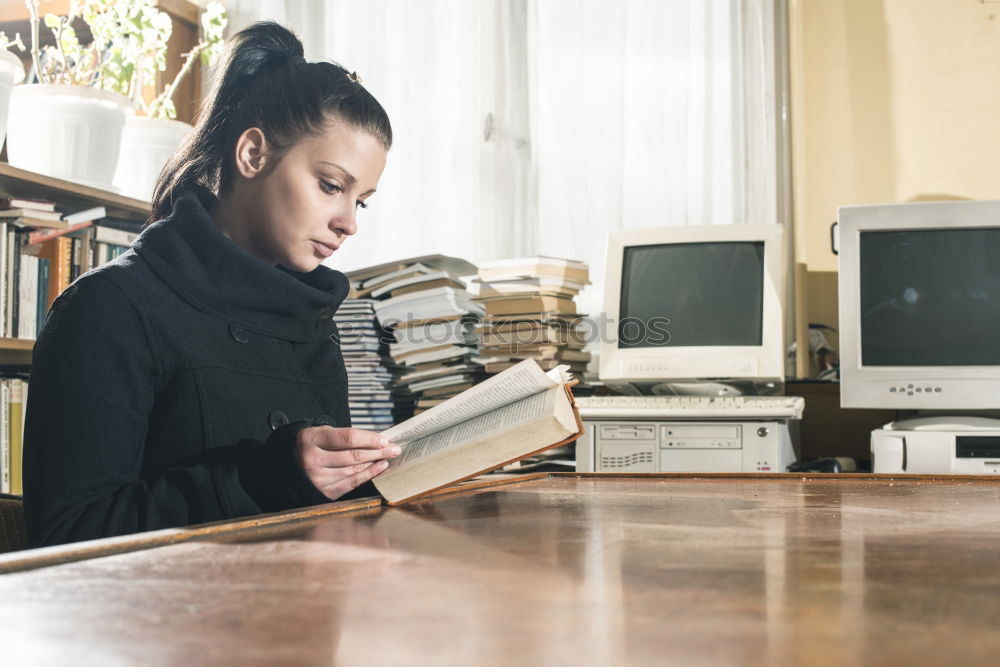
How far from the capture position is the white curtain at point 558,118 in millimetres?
2889

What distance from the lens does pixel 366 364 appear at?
101 inches

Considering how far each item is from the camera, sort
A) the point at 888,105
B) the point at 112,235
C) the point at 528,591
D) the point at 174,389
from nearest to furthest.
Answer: the point at 528,591 < the point at 174,389 < the point at 112,235 < the point at 888,105

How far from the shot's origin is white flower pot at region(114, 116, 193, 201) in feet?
8.23

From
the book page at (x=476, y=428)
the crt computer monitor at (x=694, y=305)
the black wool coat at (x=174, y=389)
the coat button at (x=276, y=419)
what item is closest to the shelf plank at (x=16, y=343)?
the black wool coat at (x=174, y=389)

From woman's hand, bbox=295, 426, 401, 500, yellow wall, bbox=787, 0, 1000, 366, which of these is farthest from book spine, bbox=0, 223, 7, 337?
yellow wall, bbox=787, 0, 1000, 366

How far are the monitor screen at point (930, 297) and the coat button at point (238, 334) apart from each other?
149cm

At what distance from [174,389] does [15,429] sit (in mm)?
1227

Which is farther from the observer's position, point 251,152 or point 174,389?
point 251,152

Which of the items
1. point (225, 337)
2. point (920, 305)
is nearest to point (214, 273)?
point (225, 337)

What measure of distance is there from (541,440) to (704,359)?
4.52 ft

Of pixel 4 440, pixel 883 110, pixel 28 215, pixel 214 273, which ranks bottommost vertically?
pixel 4 440

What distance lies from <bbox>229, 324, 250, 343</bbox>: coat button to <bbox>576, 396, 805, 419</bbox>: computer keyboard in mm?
1083

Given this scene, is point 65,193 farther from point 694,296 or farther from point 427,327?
point 694,296

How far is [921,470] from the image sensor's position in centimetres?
204
